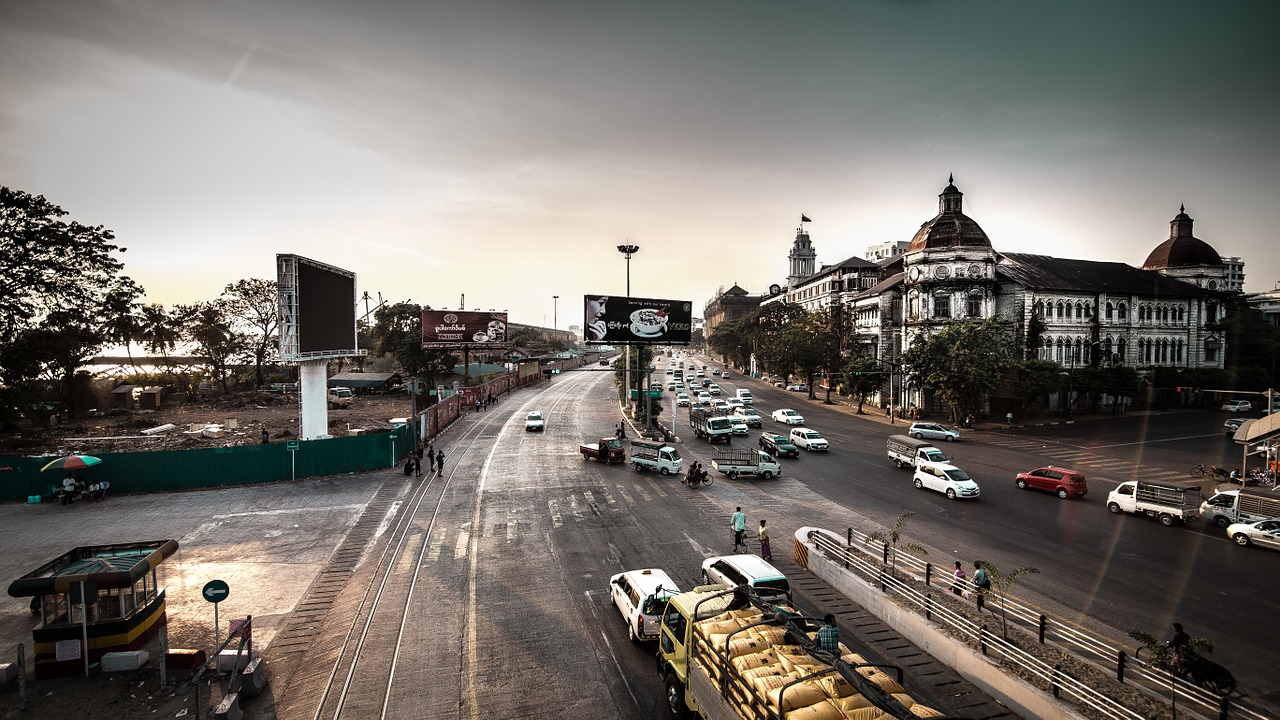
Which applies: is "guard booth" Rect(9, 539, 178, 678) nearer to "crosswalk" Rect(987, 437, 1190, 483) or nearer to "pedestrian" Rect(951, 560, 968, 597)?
"pedestrian" Rect(951, 560, 968, 597)

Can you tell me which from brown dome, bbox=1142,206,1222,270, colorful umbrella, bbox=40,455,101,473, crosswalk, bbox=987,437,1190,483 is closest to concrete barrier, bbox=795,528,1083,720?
crosswalk, bbox=987,437,1190,483

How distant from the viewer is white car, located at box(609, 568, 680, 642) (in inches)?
502

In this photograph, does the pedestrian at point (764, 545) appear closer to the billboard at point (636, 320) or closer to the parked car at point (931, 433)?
the billboard at point (636, 320)

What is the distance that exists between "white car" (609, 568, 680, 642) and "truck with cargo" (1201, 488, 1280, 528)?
2309 cm

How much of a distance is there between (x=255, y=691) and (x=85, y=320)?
165 feet

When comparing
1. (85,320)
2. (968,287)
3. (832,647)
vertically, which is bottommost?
(832,647)

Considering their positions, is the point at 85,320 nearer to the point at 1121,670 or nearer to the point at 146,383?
the point at 146,383

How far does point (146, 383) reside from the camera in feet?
217

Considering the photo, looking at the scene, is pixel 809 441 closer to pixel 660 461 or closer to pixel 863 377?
pixel 660 461

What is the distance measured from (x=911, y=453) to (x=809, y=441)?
6940mm

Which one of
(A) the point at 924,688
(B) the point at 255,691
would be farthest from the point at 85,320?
(A) the point at 924,688

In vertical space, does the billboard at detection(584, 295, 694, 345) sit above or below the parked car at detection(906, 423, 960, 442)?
Answer: above

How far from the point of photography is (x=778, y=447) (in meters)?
36.9

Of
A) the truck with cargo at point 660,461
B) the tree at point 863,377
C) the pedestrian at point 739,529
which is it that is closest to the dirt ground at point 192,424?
the truck with cargo at point 660,461
